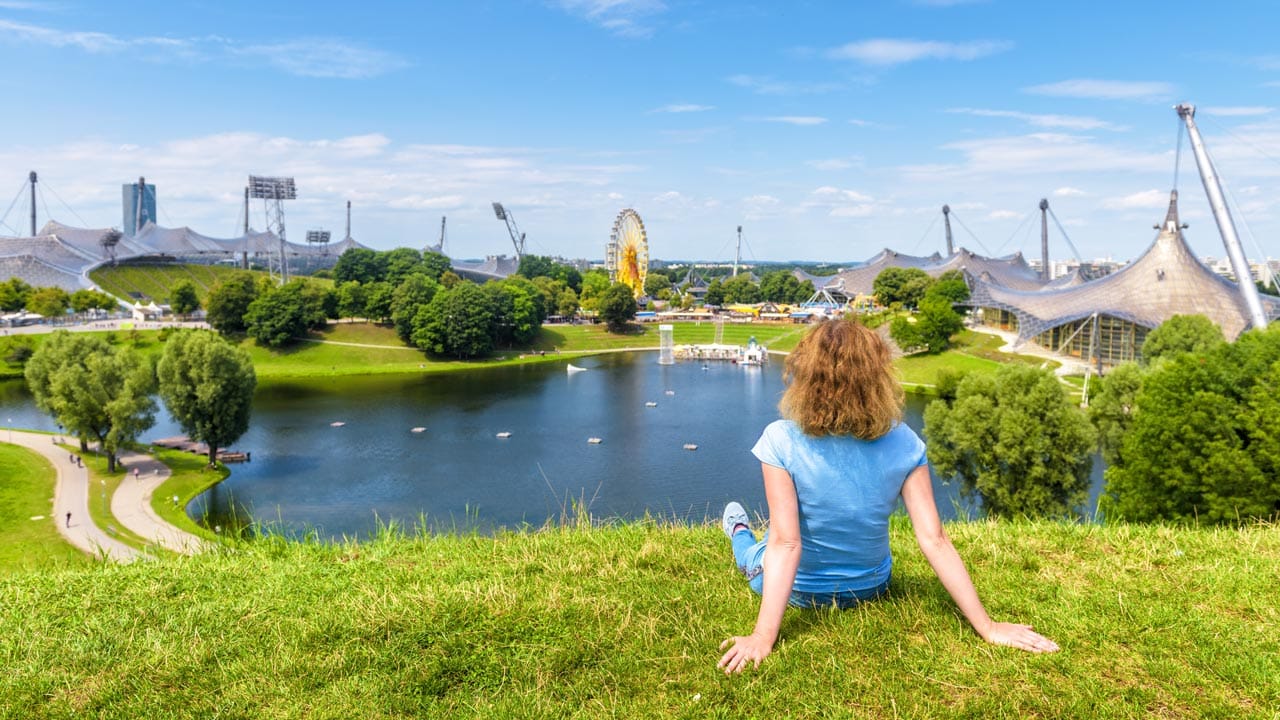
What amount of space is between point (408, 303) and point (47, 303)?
2795cm

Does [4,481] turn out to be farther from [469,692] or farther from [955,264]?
[955,264]

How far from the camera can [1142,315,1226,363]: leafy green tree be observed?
35469 mm

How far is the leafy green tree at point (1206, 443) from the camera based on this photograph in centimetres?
1398

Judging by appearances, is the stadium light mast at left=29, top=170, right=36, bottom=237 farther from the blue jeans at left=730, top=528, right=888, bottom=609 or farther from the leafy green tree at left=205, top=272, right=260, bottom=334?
the blue jeans at left=730, top=528, right=888, bottom=609

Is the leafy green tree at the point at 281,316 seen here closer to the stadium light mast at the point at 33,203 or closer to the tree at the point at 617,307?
the tree at the point at 617,307

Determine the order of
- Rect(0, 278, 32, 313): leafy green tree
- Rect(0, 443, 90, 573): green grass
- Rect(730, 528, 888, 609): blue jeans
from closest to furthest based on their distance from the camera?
1. Rect(730, 528, 888, 609): blue jeans
2. Rect(0, 443, 90, 573): green grass
3. Rect(0, 278, 32, 313): leafy green tree

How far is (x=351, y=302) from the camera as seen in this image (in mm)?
59438

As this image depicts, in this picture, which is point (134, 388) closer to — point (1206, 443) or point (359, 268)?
point (1206, 443)

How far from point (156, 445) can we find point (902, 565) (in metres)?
31.4

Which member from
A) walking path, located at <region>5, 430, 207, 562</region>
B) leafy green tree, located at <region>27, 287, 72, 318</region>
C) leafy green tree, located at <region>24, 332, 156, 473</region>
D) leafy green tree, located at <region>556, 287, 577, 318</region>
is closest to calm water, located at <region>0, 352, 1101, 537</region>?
walking path, located at <region>5, 430, 207, 562</region>

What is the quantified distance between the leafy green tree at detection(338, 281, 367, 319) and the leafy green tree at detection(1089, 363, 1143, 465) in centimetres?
5034

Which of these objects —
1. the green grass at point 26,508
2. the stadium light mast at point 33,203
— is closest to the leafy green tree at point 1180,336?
the green grass at point 26,508

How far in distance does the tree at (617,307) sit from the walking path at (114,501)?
43938 millimetres

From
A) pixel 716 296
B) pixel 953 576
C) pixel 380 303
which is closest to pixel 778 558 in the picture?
pixel 953 576
